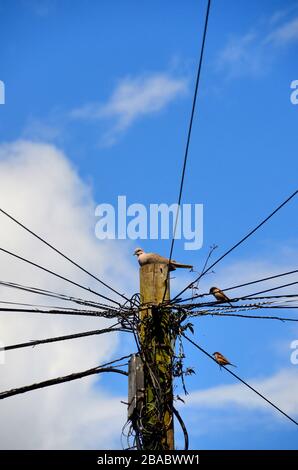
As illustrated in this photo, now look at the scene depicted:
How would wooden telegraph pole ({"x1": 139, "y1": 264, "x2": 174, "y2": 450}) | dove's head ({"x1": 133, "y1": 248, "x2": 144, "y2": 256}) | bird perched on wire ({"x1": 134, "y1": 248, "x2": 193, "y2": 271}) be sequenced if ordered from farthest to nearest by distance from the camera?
dove's head ({"x1": 133, "y1": 248, "x2": 144, "y2": 256}), bird perched on wire ({"x1": 134, "y1": 248, "x2": 193, "y2": 271}), wooden telegraph pole ({"x1": 139, "y1": 264, "x2": 174, "y2": 450})

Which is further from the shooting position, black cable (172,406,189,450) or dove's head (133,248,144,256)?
dove's head (133,248,144,256)

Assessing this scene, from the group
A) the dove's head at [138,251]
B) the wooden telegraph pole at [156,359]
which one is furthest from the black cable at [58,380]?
the dove's head at [138,251]

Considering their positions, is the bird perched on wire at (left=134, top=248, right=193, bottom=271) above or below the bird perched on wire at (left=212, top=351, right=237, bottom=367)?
above

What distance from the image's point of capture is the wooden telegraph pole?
7.14 m

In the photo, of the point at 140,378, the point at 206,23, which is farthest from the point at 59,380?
the point at 206,23

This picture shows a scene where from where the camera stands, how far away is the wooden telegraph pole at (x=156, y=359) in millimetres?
7145

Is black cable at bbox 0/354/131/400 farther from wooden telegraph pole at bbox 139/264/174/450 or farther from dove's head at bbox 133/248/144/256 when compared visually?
dove's head at bbox 133/248/144/256

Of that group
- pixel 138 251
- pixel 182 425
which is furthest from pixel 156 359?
pixel 138 251

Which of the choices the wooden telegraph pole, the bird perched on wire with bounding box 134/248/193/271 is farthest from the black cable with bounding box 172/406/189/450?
the bird perched on wire with bounding box 134/248/193/271

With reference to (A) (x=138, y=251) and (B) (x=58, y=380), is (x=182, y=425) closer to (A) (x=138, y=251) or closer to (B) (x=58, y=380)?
(B) (x=58, y=380)

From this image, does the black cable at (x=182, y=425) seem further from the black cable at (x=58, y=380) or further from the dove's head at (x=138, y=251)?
the dove's head at (x=138, y=251)

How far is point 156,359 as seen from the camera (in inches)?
296

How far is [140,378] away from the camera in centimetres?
733

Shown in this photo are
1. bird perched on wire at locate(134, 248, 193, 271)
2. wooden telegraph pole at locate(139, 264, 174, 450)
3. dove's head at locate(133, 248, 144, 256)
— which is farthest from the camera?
dove's head at locate(133, 248, 144, 256)
